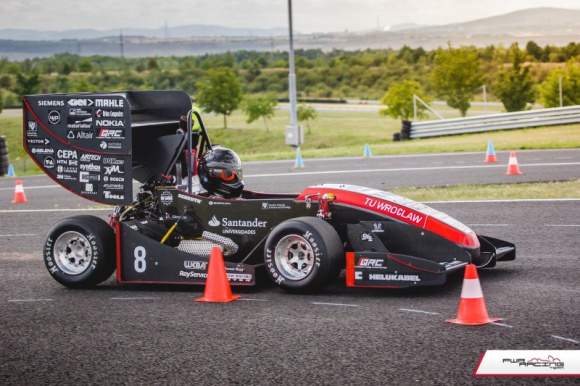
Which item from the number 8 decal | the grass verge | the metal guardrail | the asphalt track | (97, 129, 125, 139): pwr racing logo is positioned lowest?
the asphalt track

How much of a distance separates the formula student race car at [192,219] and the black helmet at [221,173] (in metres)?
0.01

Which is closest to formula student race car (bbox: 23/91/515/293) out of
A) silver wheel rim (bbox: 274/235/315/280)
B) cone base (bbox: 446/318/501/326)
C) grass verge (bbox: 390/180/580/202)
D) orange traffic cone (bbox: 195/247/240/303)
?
silver wheel rim (bbox: 274/235/315/280)

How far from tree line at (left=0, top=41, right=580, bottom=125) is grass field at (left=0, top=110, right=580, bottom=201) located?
138 inches

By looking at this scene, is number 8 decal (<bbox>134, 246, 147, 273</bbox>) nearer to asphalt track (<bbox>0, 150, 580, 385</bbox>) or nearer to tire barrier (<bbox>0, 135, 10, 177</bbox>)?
asphalt track (<bbox>0, 150, 580, 385</bbox>)

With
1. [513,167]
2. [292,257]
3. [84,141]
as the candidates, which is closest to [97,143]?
[84,141]

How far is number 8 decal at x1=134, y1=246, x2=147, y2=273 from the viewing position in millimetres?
8539

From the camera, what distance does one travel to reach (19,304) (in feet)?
26.7

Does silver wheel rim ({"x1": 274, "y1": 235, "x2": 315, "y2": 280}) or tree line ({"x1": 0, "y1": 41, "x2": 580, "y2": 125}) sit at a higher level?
tree line ({"x1": 0, "y1": 41, "x2": 580, "y2": 125})

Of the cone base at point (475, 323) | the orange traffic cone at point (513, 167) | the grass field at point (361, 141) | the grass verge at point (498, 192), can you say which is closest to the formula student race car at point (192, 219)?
the cone base at point (475, 323)

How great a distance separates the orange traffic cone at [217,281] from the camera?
25.7 ft

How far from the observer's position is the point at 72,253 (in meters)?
8.79

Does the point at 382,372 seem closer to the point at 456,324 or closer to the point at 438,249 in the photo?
the point at 456,324

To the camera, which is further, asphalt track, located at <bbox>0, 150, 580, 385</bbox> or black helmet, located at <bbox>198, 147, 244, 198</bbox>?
black helmet, located at <bbox>198, 147, 244, 198</bbox>

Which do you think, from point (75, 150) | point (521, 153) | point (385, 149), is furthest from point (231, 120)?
point (75, 150)
